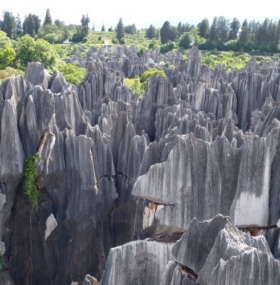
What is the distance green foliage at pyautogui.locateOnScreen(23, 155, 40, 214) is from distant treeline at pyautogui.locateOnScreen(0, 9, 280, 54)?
7947cm

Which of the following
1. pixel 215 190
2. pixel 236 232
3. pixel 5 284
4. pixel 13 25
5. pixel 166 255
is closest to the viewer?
pixel 236 232

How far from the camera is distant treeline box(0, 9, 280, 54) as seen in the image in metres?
92.6

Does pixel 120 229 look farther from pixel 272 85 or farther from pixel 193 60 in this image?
pixel 193 60

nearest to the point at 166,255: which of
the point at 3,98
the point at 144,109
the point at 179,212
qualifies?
the point at 179,212

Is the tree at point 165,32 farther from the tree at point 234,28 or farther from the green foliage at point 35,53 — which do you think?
the green foliage at point 35,53

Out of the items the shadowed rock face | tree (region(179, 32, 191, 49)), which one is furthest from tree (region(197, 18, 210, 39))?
the shadowed rock face

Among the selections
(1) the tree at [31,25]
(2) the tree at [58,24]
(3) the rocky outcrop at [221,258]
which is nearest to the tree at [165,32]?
(2) the tree at [58,24]

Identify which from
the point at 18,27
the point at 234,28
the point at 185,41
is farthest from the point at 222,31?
the point at 18,27

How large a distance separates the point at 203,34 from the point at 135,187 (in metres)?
101

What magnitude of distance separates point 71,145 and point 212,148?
732cm

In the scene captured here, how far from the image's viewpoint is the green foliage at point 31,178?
59.9 feet

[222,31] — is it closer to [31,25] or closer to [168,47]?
[168,47]

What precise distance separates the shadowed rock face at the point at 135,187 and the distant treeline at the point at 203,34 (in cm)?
6164

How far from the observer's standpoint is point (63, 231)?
19.1 meters
